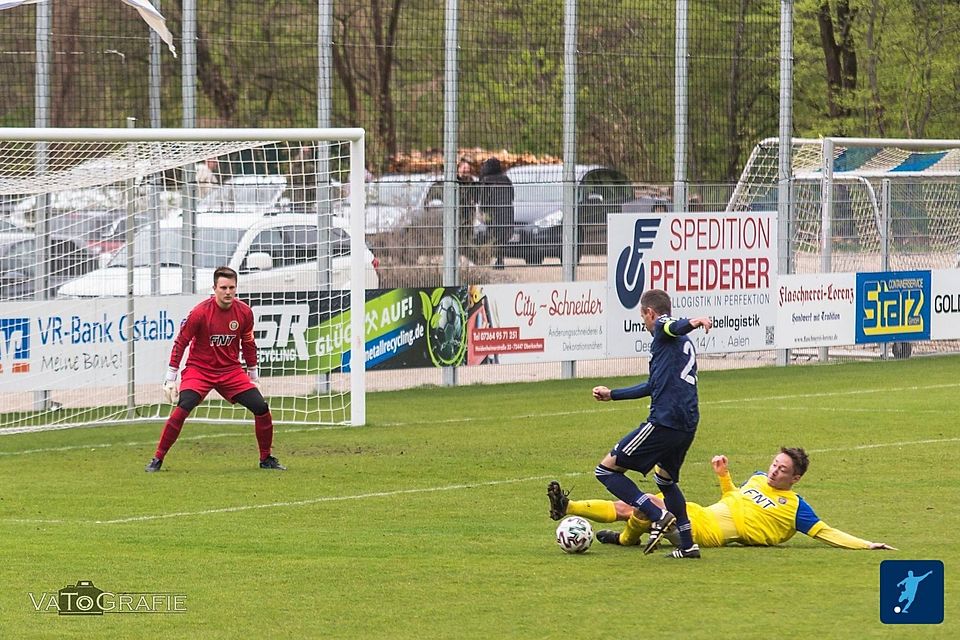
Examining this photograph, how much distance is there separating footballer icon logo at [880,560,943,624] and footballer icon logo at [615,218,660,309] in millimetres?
13151

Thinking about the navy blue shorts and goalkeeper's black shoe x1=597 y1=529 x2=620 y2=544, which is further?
goalkeeper's black shoe x1=597 y1=529 x2=620 y2=544

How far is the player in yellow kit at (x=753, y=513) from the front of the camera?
1037 cm

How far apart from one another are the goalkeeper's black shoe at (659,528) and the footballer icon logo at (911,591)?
1.34m

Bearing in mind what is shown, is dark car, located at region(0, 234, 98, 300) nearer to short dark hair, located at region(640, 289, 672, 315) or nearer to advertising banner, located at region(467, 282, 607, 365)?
advertising banner, located at region(467, 282, 607, 365)

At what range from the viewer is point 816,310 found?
24.8m

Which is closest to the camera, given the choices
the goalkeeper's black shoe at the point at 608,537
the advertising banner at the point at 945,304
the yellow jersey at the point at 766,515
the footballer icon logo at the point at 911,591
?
the footballer icon logo at the point at 911,591

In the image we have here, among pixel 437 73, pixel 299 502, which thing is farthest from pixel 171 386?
pixel 437 73

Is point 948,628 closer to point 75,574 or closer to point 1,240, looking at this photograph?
point 75,574

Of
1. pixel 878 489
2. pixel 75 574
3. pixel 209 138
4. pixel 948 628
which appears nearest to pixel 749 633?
pixel 948 628

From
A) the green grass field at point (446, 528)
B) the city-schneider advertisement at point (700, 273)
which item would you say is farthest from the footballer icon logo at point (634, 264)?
the green grass field at point (446, 528)

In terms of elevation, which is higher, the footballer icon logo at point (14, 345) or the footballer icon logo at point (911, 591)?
the footballer icon logo at point (14, 345)

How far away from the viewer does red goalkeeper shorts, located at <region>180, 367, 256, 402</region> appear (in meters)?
14.8

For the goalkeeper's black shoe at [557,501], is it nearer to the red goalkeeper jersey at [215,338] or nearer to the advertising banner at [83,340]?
the red goalkeeper jersey at [215,338]

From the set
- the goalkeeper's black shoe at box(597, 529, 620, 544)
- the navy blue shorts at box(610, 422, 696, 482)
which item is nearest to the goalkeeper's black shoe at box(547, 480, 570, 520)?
the goalkeeper's black shoe at box(597, 529, 620, 544)
